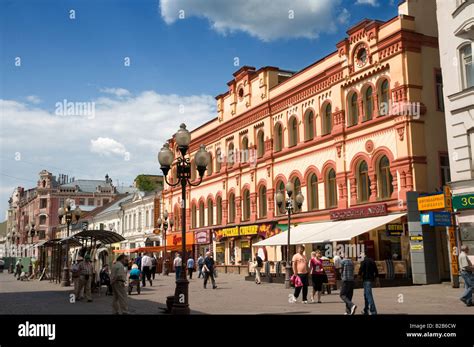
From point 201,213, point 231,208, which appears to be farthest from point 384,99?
point 201,213

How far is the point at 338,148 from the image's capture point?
28922 millimetres

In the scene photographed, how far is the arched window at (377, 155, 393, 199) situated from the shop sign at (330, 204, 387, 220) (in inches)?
34.9

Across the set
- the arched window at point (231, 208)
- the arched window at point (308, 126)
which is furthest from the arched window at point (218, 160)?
the arched window at point (308, 126)

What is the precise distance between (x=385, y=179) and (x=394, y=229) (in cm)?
330

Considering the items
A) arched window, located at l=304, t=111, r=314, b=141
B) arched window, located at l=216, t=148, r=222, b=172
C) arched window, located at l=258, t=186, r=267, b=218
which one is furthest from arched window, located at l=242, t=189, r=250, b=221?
arched window, located at l=304, t=111, r=314, b=141

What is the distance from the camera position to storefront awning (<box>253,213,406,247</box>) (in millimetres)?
23891

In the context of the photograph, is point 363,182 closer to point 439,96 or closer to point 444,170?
point 444,170

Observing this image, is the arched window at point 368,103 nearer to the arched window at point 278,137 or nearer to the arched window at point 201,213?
the arched window at point 278,137

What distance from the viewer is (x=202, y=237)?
143ft

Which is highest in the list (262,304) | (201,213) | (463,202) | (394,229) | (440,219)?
(201,213)

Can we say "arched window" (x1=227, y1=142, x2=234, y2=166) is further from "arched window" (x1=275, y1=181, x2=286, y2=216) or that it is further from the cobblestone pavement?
the cobblestone pavement

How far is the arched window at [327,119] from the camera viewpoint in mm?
30477

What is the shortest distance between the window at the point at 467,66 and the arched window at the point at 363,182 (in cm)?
730
